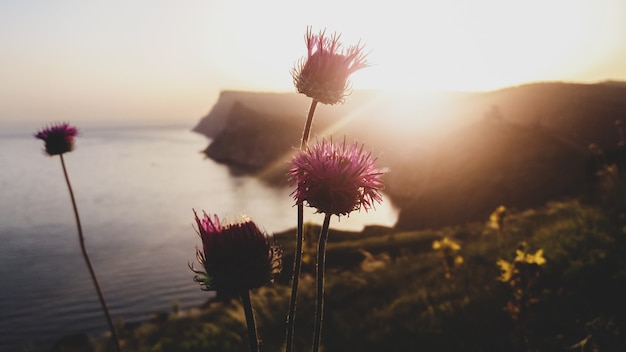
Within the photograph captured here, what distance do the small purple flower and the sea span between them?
0.68ft

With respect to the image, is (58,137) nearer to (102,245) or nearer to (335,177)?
(335,177)

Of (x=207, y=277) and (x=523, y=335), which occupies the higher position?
(x=207, y=277)

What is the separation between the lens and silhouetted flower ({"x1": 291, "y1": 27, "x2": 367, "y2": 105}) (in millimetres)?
3561

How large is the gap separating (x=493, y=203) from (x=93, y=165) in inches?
6845

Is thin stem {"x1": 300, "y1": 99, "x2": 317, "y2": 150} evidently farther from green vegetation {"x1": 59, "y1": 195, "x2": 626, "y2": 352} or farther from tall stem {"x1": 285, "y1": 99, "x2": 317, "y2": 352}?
green vegetation {"x1": 59, "y1": 195, "x2": 626, "y2": 352}

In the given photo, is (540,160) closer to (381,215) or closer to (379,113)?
(381,215)

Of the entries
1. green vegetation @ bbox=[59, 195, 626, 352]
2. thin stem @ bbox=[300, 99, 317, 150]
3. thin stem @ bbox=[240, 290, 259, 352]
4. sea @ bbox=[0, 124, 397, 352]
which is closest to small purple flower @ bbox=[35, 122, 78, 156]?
sea @ bbox=[0, 124, 397, 352]

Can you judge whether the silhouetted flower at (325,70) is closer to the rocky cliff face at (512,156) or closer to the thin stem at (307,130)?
→ the thin stem at (307,130)

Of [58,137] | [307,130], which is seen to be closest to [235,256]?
[307,130]

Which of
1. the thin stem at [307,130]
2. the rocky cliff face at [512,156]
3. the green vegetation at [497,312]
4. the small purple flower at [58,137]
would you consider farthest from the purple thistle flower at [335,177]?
the rocky cliff face at [512,156]

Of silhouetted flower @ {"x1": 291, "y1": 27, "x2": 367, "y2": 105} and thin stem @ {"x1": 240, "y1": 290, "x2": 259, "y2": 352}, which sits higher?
silhouetted flower @ {"x1": 291, "y1": 27, "x2": 367, "y2": 105}

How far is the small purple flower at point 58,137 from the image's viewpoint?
7887 millimetres

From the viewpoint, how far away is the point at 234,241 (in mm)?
3201

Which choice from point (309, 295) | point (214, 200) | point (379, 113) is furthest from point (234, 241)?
point (379, 113)
